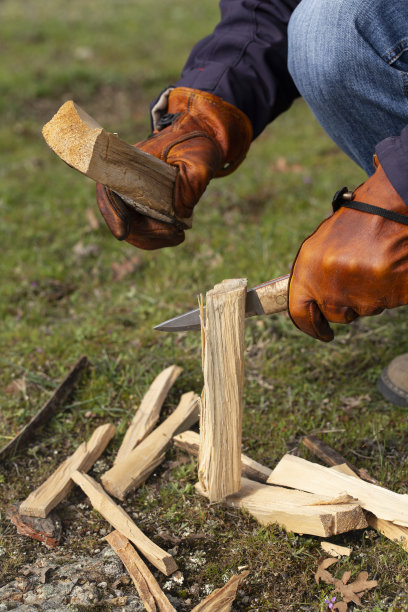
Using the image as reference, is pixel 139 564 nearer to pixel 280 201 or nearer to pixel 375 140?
pixel 375 140

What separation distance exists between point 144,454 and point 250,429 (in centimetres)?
51

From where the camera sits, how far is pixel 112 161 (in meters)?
1.93

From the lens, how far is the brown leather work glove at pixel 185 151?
2213mm

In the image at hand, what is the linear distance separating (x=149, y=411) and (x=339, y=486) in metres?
0.94

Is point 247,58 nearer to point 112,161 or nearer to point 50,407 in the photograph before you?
point 112,161

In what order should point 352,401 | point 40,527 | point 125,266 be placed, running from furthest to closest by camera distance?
point 125,266 → point 352,401 → point 40,527

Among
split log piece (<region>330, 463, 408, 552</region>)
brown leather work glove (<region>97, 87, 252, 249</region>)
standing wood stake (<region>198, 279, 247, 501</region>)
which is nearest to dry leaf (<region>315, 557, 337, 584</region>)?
split log piece (<region>330, 463, 408, 552</region>)

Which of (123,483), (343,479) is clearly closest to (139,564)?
(123,483)

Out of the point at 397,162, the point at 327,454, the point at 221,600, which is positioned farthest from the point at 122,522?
the point at 397,162

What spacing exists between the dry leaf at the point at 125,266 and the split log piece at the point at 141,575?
1.99 meters

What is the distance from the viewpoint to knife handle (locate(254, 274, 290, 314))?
6.63 feet

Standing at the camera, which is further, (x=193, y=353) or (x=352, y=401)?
(x=193, y=353)

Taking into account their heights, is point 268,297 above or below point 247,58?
below

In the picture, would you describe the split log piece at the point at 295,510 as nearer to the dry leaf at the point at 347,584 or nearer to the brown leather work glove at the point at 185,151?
the dry leaf at the point at 347,584
